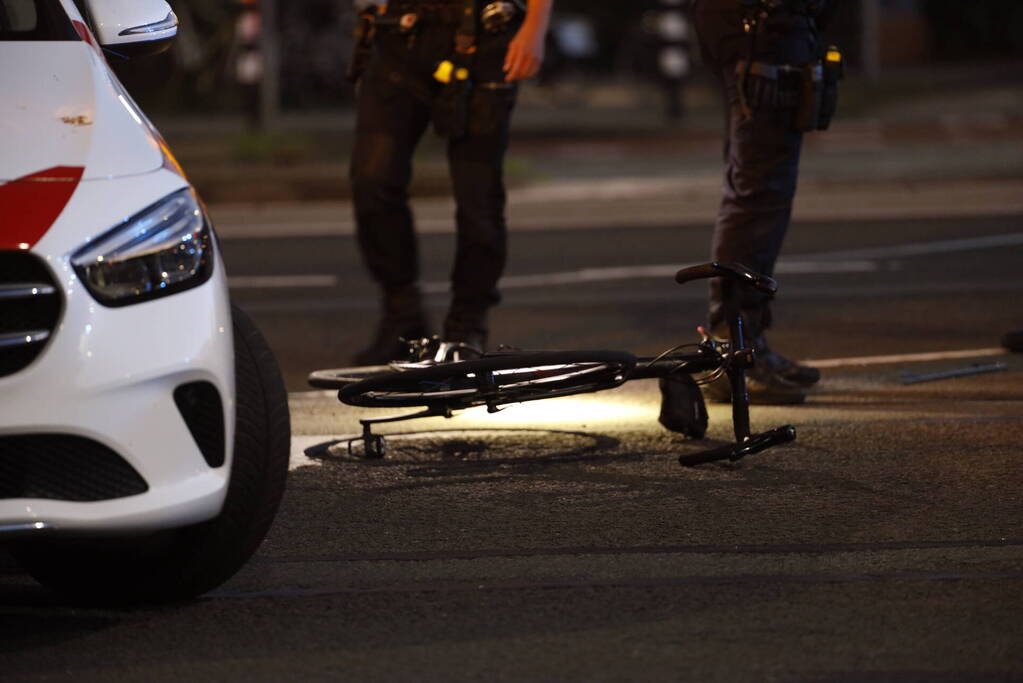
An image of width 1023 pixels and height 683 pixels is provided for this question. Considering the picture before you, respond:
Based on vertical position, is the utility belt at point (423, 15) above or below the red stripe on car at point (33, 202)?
below

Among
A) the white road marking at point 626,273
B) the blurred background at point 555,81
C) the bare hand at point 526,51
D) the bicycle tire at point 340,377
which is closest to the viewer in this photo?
the bicycle tire at point 340,377

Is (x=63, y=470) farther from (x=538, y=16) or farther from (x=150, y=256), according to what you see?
(x=538, y=16)

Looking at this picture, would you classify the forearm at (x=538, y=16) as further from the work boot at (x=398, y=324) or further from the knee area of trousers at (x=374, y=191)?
the work boot at (x=398, y=324)

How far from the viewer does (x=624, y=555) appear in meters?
4.19

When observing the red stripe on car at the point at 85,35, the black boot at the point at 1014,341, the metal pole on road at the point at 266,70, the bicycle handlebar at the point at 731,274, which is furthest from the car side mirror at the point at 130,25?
the metal pole on road at the point at 266,70

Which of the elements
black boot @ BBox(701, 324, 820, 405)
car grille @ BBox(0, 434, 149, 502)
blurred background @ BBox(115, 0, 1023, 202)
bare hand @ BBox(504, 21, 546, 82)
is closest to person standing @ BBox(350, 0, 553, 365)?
bare hand @ BBox(504, 21, 546, 82)

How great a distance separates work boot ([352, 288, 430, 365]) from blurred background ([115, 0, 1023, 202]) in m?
6.87

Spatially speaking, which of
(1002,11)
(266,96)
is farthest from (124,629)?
(1002,11)

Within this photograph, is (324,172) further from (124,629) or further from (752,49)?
(124,629)

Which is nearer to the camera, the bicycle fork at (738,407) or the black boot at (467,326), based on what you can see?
the bicycle fork at (738,407)

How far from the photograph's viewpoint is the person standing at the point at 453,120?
6.30 m

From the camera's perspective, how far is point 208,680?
3.45 m

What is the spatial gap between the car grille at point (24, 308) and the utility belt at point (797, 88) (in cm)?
303

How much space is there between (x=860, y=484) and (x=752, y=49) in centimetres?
171
